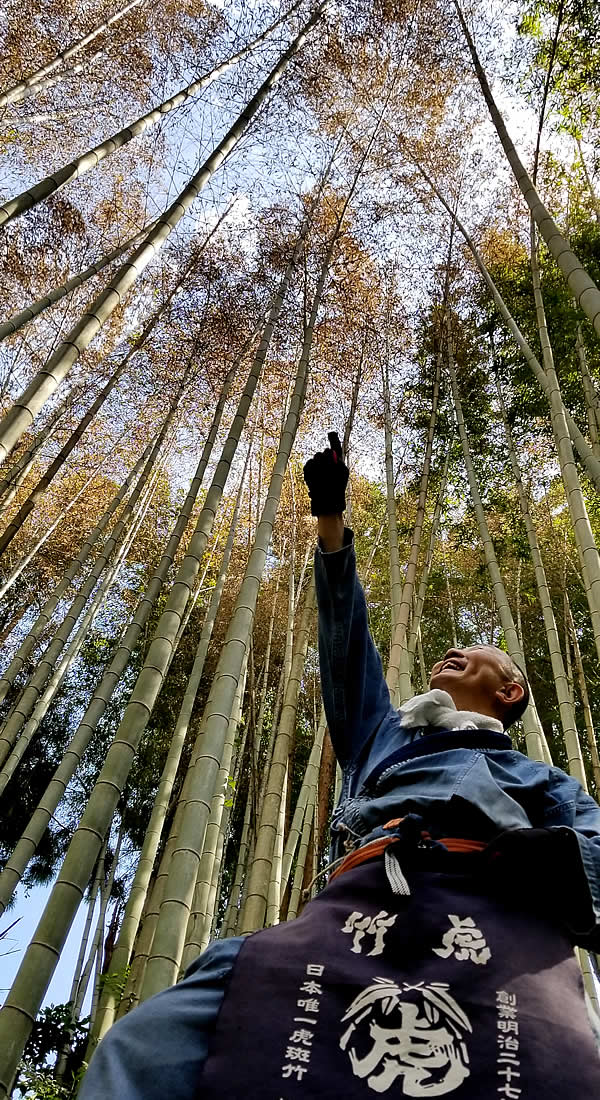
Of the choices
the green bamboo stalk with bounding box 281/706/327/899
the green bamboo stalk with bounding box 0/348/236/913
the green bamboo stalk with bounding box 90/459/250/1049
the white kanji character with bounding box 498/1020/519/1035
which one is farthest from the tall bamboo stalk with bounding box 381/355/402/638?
the white kanji character with bounding box 498/1020/519/1035

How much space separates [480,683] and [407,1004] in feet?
2.22

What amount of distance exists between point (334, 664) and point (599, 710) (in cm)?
643

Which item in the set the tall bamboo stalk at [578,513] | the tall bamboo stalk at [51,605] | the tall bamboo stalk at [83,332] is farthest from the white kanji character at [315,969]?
the tall bamboo stalk at [51,605]

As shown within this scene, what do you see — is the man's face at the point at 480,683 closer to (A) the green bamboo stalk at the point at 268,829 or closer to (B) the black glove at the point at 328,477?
(B) the black glove at the point at 328,477

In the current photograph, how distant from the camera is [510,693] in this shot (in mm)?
1336

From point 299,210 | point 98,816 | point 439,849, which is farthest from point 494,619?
point 439,849

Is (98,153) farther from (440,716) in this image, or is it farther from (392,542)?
(440,716)

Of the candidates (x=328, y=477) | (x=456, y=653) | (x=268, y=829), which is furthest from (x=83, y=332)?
(x=268, y=829)

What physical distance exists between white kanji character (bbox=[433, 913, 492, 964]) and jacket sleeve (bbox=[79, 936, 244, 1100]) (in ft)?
0.78

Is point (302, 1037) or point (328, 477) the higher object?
point (328, 477)

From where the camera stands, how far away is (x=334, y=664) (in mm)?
1326

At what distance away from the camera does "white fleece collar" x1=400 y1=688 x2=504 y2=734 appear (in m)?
1.19

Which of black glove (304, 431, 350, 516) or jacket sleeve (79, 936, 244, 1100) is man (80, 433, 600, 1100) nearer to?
jacket sleeve (79, 936, 244, 1100)

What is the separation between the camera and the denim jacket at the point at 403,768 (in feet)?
3.10
